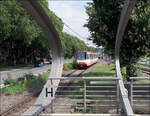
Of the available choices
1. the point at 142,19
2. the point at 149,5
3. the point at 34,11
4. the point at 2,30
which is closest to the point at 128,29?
the point at 142,19

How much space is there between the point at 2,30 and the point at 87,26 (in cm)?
1843

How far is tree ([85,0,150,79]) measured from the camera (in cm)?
929

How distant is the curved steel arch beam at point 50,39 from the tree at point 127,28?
4.76 metres

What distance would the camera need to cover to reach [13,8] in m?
27.6

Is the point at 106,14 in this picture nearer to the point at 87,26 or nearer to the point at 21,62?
the point at 87,26

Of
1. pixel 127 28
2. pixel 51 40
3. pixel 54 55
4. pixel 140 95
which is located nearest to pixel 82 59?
pixel 127 28

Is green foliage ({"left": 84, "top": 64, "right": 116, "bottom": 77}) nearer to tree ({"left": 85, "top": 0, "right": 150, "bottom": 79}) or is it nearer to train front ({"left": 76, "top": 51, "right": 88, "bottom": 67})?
tree ({"left": 85, "top": 0, "right": 150, "bottom": 79})

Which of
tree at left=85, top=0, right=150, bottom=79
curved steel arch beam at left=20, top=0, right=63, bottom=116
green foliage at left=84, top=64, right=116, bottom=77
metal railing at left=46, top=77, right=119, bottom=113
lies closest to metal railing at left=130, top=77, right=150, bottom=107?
metal railing at left=46, top=77, right=119, bottom=113

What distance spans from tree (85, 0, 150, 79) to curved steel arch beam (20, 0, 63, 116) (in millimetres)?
4756

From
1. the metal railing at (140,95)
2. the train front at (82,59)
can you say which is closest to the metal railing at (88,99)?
the metal railing at (140,95)

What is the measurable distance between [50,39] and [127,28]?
19.1 ft

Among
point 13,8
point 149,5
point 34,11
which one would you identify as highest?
point 13,8

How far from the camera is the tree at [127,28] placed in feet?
30.5

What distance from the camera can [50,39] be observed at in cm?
554
